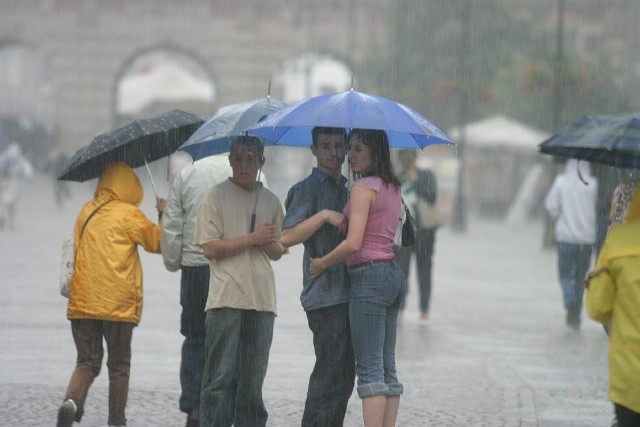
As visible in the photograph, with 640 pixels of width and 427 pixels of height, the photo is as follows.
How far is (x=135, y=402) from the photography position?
8.95 metres

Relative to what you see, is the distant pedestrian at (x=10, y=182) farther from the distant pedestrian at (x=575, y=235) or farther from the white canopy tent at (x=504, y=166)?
the distant pedestrian at (x=575, y=235)

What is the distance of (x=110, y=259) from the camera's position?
762 centimetres

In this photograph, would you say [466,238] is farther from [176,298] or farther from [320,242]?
[320,242]

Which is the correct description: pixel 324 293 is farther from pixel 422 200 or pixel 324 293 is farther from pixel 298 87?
pixel 298 87

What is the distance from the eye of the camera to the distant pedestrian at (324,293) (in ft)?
22.4

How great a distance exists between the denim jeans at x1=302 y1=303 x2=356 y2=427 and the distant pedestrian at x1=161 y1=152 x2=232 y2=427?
114 cm

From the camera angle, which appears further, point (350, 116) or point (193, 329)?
point (193, 329)

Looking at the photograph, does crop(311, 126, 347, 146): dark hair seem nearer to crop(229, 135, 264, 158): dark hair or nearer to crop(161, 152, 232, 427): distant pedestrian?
crop(229, 135, 264, 158): dark hair

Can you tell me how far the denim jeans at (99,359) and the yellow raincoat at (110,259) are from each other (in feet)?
0.30

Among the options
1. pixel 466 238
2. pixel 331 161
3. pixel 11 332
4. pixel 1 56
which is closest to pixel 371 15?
pixel 466 238

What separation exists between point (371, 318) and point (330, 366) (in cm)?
34

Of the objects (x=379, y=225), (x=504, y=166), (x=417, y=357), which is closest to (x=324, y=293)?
(x=379, y=225)

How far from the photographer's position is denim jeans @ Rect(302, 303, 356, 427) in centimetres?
684

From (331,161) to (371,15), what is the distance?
162 ft
